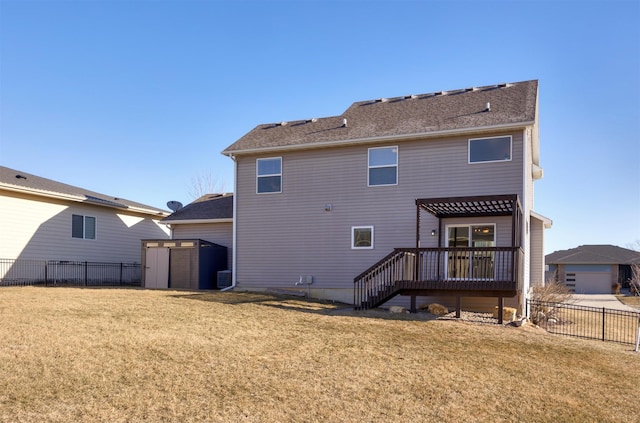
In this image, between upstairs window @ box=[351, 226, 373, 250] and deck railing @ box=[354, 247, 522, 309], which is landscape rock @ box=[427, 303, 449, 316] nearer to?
deck railing @ box=[354, 247, 522, 309]

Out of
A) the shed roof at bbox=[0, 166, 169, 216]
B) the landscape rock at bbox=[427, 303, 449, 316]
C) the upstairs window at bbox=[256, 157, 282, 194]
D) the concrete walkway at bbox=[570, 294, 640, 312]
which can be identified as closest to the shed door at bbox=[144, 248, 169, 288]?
the shed roof at bbox=[0, 166, 169, 216]

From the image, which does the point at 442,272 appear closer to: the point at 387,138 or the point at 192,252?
the point at 387,138

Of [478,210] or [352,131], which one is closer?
[478,210]

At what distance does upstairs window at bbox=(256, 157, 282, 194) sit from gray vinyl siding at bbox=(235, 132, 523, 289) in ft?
0.61

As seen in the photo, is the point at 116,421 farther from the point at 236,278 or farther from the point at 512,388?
the point at 236,278

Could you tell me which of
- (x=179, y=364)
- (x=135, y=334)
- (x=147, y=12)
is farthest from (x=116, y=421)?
(x=147, y=12)

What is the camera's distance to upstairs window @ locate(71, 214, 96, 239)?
20.1m

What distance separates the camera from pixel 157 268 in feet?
60.3

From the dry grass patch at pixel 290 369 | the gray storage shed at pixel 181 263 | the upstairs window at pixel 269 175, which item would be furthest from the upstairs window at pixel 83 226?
the dry grass patch at pixel 290 369

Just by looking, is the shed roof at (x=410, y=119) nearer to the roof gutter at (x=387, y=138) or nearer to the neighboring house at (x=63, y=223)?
the roof gutter at (x=387, y=138)

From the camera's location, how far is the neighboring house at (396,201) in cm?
1319

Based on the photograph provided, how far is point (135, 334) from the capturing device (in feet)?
28.9

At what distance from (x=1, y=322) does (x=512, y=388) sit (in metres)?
9.33

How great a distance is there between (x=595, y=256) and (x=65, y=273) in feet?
124
